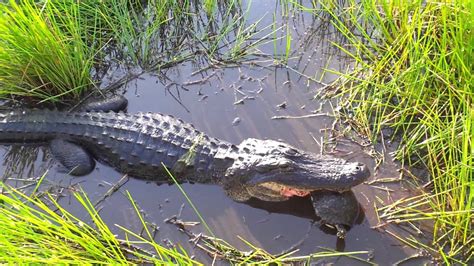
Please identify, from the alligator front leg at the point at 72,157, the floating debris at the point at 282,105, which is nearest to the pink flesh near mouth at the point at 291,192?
the floating debris at the point at 282,105

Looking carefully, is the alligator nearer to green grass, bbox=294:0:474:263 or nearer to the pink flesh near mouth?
the pink flesh near mouth

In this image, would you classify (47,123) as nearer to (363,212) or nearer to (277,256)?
(277,256)

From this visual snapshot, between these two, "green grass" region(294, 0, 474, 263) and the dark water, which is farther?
the dark water

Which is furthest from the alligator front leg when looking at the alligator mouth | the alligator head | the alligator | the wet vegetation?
the alligator mouth

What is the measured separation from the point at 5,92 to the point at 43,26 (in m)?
0.65

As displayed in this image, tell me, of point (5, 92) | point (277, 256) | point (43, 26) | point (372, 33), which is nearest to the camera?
point (277, 256)

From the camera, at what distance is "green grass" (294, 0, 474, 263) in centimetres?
317

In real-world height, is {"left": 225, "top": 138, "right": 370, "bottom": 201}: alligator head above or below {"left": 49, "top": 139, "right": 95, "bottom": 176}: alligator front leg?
below

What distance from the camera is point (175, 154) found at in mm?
3857

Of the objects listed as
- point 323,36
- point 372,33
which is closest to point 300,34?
point 323,36

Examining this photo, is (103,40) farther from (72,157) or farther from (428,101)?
(428,101)

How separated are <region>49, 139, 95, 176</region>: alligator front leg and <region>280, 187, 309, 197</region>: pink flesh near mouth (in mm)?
1401

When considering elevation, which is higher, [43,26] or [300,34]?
[43,26]

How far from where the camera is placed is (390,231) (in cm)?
335
